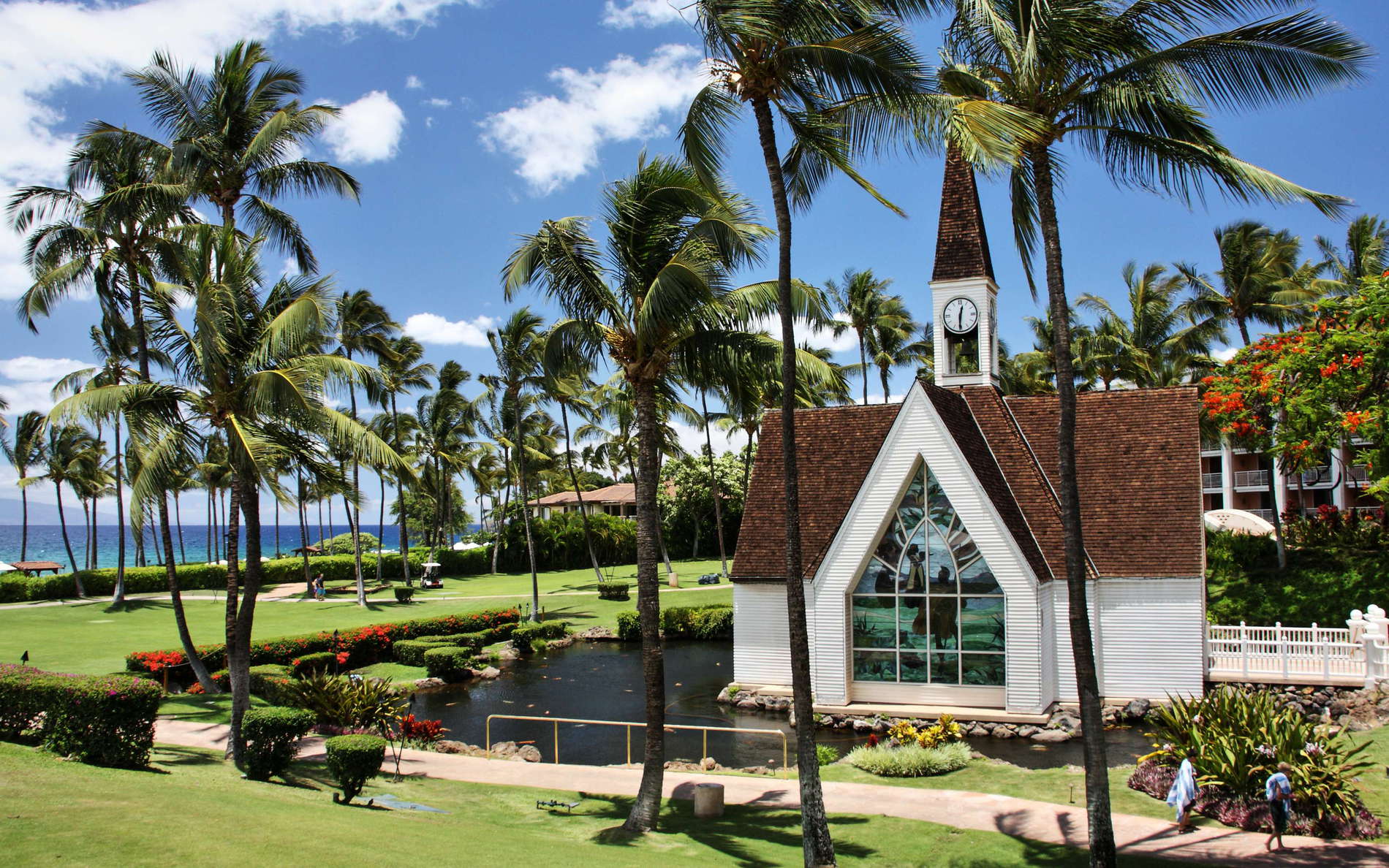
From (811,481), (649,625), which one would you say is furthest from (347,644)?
(649,625)

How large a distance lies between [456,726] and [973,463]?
14937 mm

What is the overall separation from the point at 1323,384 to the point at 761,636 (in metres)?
17.5

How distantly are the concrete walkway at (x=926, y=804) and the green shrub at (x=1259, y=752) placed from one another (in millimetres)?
704

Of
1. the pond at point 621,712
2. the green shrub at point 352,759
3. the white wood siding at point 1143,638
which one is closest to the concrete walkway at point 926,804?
the green shrub at point 352,759

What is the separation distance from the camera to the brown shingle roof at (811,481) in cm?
2634

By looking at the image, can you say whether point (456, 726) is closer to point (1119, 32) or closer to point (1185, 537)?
point (1185, 537)

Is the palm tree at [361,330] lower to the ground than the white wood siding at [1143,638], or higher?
higher

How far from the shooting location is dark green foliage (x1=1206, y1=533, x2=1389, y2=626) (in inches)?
1176

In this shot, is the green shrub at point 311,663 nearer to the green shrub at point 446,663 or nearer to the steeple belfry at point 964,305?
the green shrub at point 446,663

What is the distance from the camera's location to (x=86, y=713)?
13312 mm

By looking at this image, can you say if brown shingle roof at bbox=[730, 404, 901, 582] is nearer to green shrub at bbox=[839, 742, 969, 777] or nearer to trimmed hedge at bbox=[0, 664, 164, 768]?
green shrub at bbox=[839, 742, 969, 777]

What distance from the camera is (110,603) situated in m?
44.2

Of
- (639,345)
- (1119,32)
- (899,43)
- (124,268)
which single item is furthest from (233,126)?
(1119,32)

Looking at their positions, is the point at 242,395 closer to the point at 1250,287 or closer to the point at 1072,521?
the point at 1072,521
